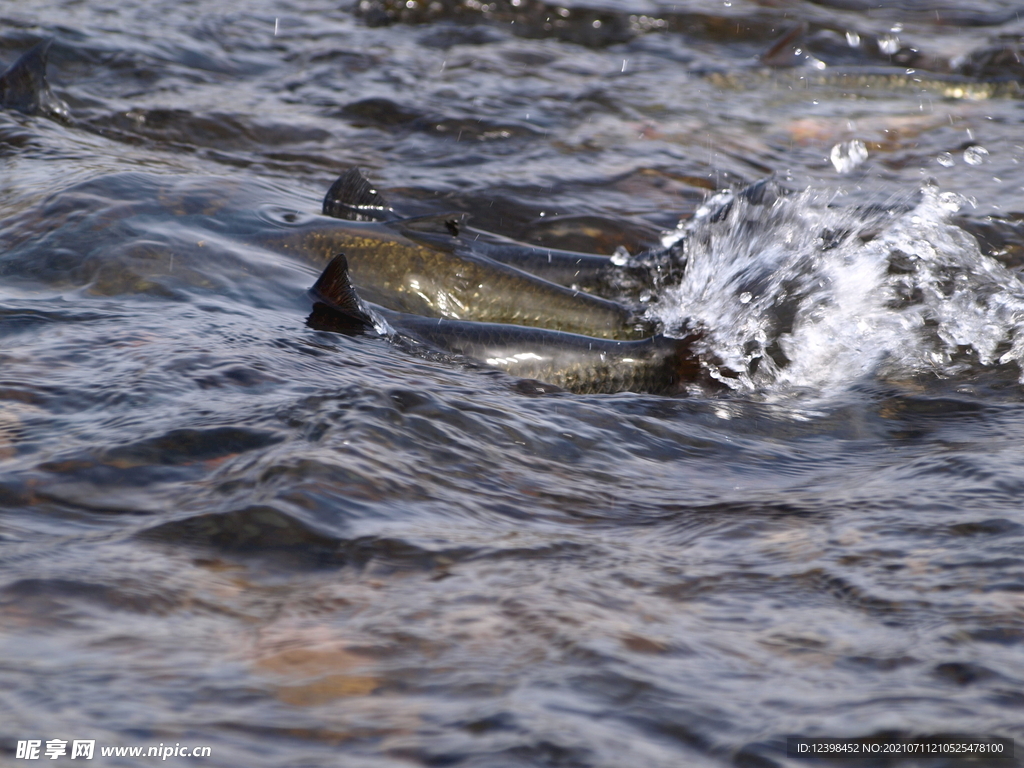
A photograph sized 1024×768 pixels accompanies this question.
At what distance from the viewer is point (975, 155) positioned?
756cm

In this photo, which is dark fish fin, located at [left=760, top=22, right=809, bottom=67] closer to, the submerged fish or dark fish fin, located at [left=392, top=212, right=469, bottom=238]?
dark fish fin, located at [left=392, top=212, right=469, bottom=238]

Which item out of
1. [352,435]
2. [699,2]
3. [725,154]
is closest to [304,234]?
[352,435]

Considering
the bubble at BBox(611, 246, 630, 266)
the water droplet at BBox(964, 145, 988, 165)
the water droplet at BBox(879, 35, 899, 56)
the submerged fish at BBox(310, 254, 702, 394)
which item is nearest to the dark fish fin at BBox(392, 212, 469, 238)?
the bubble at BBox(611, 246, 630, 266)

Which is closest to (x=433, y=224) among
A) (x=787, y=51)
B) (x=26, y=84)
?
(x=26, y=84)

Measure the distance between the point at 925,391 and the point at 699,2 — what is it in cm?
786

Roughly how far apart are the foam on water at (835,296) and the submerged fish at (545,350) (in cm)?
21

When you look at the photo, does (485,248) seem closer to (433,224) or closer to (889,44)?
(433,224)

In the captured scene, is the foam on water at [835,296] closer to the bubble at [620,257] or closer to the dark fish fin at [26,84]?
the bubble at [620,257]

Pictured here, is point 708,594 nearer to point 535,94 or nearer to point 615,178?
point 615,178

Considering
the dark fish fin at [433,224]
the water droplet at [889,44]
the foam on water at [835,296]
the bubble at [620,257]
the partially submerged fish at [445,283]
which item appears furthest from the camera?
the water droplet at [889,44]

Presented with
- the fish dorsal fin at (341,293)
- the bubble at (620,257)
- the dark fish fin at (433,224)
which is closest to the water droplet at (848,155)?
the bubble at (620,257)

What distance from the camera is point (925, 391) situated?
4.07 metres

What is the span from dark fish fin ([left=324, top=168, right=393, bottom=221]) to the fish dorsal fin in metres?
1.36

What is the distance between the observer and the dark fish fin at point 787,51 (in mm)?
9641
